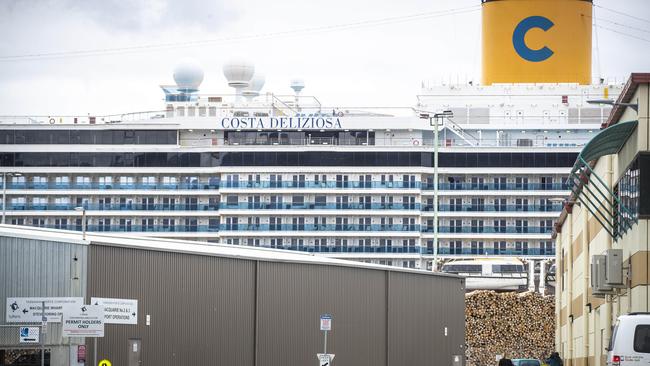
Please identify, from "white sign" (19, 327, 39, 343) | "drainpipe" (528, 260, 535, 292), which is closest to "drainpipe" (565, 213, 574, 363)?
"white sign" (19, 327, 39, 343)

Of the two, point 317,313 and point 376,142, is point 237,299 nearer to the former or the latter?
point 317,313

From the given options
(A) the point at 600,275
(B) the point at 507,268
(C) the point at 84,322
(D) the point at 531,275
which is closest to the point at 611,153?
(A) the point at 600,275

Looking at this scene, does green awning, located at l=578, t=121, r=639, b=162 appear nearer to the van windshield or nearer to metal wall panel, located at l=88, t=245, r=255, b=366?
the van windshield

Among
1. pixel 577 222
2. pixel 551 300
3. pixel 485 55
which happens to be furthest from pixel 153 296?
pixel 485 55

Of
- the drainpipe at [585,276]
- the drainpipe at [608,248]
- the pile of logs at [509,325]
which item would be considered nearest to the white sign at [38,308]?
the drainpipe at [608,248]

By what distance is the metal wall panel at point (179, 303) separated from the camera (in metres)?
45.3

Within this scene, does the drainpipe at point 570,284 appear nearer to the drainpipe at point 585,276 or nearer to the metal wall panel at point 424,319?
the metal wall panel at point 424,319

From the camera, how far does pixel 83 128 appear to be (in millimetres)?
130875

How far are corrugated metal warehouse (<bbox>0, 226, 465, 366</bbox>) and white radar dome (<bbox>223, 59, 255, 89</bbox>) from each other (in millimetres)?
69623

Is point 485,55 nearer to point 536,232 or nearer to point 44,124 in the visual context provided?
point 536,232

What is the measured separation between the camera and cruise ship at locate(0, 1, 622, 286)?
131500mm

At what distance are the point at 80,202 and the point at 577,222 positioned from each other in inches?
3008

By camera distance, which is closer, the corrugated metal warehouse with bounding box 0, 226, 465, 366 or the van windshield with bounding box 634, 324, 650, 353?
the van windshield with bounding box 634, 324, 650, 353

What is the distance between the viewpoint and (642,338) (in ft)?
116
